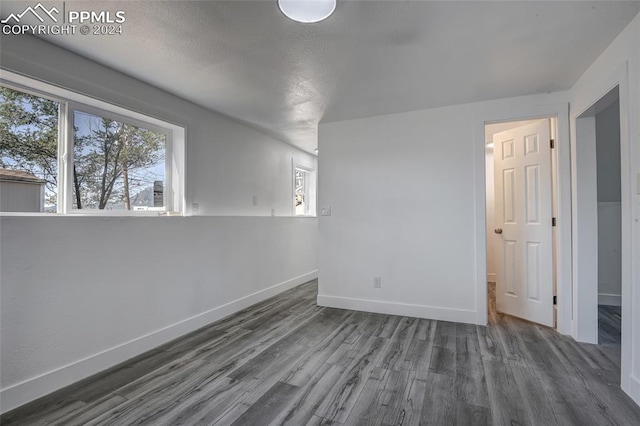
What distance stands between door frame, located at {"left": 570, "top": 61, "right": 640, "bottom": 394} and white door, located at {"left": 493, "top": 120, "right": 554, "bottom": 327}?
28 cm

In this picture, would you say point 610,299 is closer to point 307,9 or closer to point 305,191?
point 305,191

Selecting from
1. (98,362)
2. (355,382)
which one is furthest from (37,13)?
(355,382)

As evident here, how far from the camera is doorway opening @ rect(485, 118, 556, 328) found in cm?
279

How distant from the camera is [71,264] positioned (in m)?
1.92

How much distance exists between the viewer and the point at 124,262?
222 centimetres

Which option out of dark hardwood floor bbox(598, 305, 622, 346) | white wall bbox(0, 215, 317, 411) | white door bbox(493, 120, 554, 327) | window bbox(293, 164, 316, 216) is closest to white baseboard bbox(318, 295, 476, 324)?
white door bbox(493, 120, 554, 327)

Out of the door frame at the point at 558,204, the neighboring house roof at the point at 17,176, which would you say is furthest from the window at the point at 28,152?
the door frame at the point at 558,204

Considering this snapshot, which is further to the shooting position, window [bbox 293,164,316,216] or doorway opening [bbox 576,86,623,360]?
window [bbox 293,164,316,216]

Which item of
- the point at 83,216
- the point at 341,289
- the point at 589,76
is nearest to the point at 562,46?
the point at 589,76

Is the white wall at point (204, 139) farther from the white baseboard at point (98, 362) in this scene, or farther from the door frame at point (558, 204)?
the door frame at point (558, 204)

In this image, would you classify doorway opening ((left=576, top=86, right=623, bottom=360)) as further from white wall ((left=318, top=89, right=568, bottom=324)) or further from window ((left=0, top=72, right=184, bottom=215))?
window ((left=0, top=72, right=184, bottom=215))

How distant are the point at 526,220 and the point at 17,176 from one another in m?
4.24

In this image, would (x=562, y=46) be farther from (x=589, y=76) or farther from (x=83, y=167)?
(x=83, y=167)

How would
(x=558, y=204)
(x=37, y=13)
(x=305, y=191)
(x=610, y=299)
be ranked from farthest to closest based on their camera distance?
(x=305, y=191) < (x=610, y=299) < (x=558, y=204) < (x=37, y=13)
